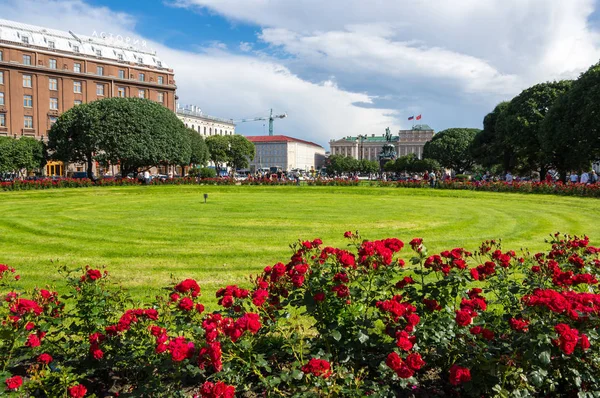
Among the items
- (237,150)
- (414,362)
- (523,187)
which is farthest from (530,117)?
(237,150)

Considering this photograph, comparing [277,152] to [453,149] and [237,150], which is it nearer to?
[237,150]

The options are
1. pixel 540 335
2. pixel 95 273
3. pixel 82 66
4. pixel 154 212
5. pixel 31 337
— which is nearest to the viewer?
pixel 540 335

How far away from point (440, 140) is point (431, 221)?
78071 mm

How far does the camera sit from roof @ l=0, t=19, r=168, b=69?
214 feet

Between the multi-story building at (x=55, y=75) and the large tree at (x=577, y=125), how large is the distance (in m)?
62.3

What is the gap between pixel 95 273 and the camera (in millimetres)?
4406

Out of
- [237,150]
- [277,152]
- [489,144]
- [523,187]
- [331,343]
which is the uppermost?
[277,152]

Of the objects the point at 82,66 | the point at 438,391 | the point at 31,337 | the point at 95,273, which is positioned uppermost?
the point at 82,66

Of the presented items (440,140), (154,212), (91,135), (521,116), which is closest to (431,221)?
(154,212)

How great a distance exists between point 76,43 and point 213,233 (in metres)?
72.5

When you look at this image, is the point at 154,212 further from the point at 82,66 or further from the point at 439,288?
the point at 82,66

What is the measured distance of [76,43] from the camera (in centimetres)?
7131

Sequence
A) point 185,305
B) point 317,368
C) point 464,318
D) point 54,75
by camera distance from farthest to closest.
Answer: point 54,75, point 185,305, point 464,318, point 317,368

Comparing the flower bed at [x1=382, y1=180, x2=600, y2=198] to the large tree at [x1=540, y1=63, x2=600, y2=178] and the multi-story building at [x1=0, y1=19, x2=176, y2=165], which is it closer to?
the large tree at [x1=540, y1=63, x2=600, y2=178]
